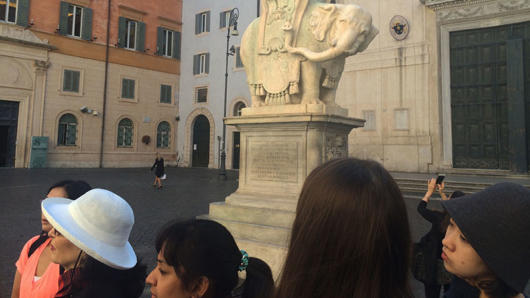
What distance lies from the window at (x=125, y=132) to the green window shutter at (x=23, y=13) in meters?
8.30

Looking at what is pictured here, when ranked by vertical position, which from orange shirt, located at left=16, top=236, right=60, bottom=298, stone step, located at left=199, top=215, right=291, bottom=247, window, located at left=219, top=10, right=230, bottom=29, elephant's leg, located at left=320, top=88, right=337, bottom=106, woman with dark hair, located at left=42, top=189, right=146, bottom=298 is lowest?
stone step, located at left=199, top=215, right=291, bottom=247

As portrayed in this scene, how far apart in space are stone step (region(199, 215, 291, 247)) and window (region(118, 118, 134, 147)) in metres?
23.3

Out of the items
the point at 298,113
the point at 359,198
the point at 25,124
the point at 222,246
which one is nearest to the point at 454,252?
the point at 359,198

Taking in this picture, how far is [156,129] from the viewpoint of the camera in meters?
27.8

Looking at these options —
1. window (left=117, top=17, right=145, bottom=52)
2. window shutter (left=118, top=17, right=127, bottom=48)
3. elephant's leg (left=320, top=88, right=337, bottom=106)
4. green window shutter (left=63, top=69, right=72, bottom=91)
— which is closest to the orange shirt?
elephant's leg (left=320, top=88, right=337, bottom=106)

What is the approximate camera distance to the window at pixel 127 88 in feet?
85.8

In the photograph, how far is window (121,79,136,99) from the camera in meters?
26.1

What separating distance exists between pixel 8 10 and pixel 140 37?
26.6 ft

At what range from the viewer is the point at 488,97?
1573 centimetres

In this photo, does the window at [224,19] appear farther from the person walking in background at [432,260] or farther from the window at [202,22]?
the person walking in background at [432,260]

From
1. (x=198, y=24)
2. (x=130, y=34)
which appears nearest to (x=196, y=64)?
(x=198, y=24)

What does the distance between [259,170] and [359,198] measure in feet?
13.5

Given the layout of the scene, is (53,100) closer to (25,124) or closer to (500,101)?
(25,124)

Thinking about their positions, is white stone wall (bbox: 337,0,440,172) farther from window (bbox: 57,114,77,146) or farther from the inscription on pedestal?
window (bbox: 57,114,77,146)
